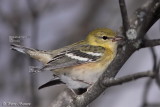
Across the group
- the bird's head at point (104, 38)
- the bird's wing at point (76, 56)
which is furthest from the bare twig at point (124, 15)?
the bird's head at point (104, 38)

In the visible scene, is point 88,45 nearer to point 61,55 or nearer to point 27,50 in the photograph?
point 61,55

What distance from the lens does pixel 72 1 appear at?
695cm

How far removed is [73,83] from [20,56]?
173 centimetres

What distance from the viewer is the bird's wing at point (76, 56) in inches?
170

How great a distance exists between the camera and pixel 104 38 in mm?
4637

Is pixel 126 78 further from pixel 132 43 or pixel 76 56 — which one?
pixel 76 56

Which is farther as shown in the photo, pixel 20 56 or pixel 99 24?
pixel 99 24

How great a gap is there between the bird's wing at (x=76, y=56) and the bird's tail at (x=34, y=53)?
9cm

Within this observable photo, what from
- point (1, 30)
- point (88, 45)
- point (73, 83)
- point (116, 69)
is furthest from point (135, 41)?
point (1, 30)

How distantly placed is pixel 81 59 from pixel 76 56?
0.32 ft

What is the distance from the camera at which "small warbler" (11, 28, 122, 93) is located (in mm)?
4246

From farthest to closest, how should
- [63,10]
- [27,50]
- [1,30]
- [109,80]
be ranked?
[63,10]
[1,30]
[27,50]
[109,80]

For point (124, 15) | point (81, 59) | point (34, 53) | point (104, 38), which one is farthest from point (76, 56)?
point (124, 15)

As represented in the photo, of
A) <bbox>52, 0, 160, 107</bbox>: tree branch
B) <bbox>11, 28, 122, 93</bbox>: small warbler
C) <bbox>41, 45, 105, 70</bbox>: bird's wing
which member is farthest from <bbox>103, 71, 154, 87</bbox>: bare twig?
<bbox>41, 45, 105, 70</bbox>: bird's wing
